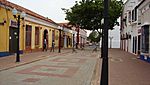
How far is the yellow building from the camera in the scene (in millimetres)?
22453

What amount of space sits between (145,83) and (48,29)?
3023 cm

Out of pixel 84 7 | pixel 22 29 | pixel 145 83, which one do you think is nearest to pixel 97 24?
pixel 84 7

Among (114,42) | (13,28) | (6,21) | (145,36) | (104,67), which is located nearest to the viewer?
(104,67)

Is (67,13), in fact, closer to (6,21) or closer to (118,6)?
(118,6)

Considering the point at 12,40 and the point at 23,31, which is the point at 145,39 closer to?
the point at 12,40

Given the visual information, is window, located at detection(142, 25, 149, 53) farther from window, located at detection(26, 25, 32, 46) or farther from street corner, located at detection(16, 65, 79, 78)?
window, located at detection(26, 25, 32, 46)

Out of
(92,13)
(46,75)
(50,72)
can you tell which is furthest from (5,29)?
(92,13)

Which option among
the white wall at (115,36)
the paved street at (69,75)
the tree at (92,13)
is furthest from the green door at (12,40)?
the white wall at (115,36)

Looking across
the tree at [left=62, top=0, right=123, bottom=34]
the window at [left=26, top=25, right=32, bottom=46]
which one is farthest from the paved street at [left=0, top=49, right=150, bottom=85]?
the tree at [left=62, top=0, right=123, bottom=34]

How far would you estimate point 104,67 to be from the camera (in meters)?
7.70

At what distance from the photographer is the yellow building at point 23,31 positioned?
22.5 metres

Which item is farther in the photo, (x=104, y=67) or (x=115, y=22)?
(x=115, y=22)

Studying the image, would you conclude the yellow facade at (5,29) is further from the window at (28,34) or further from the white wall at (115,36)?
the white wall at (115,36)

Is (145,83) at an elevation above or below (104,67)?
below
